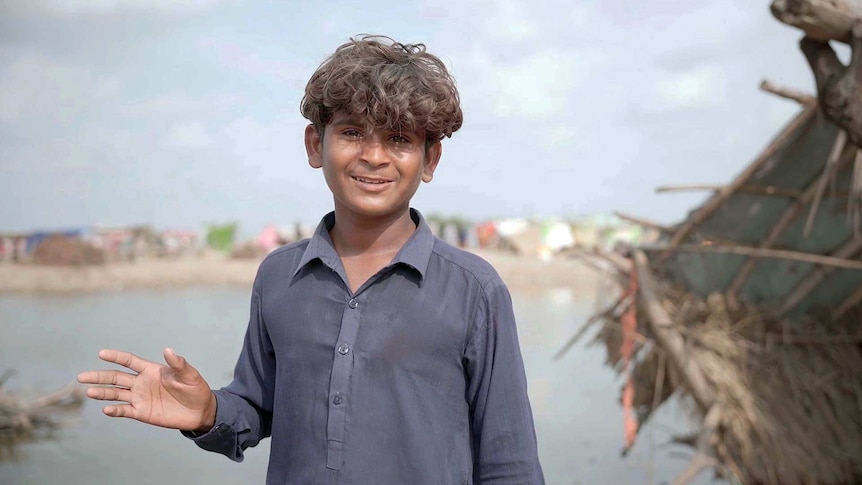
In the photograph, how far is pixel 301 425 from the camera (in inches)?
55.8

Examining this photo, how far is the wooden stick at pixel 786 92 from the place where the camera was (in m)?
3.47

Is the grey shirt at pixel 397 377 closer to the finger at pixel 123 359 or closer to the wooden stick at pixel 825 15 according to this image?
Result: the finger at pixel 123 359

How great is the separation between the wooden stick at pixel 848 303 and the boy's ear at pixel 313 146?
13.7 ft

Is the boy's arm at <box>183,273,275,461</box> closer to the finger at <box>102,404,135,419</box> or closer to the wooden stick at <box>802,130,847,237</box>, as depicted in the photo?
the finger at <box>102,404,135,419</box>

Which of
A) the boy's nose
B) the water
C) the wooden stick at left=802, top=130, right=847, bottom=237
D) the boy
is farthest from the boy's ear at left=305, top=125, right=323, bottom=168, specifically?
the water

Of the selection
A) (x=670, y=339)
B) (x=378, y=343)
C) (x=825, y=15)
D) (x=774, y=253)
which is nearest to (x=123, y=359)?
(x=378, y=343)

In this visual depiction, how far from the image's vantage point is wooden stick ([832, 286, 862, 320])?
15.7 feet

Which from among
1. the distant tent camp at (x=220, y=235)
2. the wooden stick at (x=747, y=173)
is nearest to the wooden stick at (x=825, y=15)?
the wooden stick at (x=747, y=173)

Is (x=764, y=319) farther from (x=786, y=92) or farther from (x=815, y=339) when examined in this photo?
(x=786, y=92)

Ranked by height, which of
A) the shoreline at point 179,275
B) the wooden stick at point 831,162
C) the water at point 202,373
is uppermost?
the shoreline at point 179,275

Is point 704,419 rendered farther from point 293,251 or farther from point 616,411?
point 616,411

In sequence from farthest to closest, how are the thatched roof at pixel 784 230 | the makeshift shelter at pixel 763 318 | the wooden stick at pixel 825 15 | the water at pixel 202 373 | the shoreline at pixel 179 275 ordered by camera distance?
the shoreline at pixel 179 275 → the water at pixel 202 373 → the makeshift shelter at pixel 763 318 → the thatched roof at pixel 784 230 → the wooden stick at pixel 825 15

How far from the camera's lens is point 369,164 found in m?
1.44

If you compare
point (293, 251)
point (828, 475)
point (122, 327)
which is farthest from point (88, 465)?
point (122, 327)
